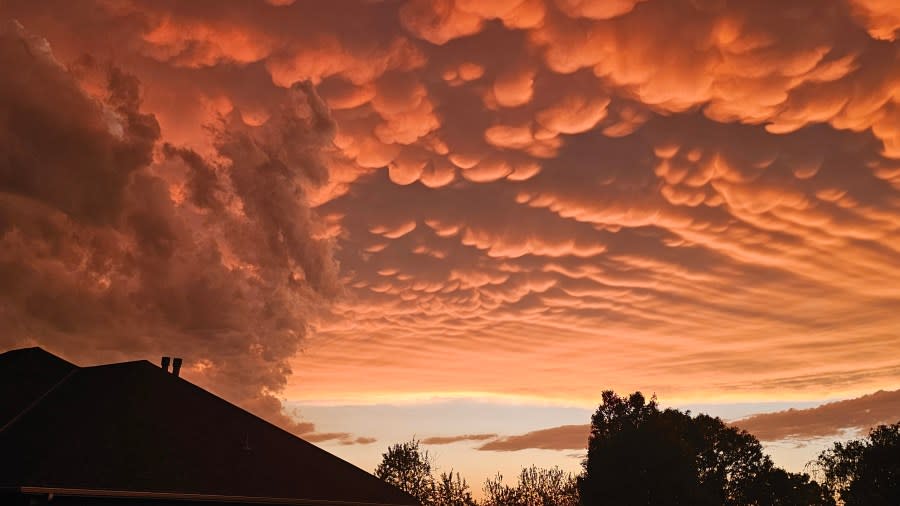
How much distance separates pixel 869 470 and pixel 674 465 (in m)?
27.2

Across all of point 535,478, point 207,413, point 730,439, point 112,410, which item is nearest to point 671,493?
point 730,439

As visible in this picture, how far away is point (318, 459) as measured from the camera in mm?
25844

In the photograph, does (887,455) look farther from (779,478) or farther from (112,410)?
(112,410)

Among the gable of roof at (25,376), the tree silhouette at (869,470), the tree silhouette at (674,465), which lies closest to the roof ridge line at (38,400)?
the gable of roof at (25,376)

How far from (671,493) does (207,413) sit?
41536 mm

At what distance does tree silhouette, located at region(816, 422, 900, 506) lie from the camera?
5947cm

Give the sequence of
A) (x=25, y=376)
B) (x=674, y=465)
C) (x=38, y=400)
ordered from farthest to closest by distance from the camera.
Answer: (x=674, y=465) → (x=25, y=376) → (x=38, y=400)

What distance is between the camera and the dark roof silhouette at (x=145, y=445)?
17172 mm

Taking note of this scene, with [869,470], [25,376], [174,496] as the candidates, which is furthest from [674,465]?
[25,376]

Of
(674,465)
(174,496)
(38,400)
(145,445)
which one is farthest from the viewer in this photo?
(674,465)

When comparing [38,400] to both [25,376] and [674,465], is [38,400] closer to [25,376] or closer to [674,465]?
[25,376]

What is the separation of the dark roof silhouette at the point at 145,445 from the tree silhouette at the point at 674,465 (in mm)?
32835

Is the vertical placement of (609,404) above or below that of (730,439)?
above

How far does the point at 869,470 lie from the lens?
2432 inches
